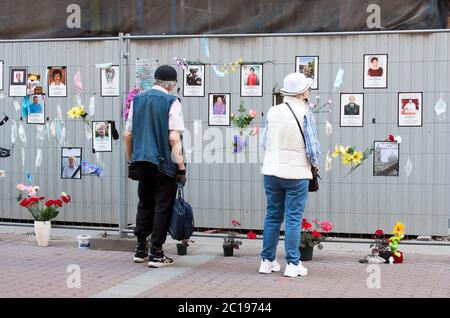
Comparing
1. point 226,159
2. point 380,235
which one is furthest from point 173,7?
point 380,235

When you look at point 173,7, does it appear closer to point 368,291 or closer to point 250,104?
point 250,104

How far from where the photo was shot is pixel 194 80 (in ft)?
29.9

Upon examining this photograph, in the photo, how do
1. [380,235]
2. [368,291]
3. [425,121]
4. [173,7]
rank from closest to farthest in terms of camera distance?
[368,291]
[380,235]
[425,121]
[173,7]

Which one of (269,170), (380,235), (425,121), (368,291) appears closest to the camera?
(368,291)

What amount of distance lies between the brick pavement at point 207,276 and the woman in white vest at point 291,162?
38cm

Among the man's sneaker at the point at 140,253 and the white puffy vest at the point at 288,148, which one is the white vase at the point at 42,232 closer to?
the man's sneaker at the point at 140,253

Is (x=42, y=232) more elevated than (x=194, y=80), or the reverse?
(x=194, y=80)

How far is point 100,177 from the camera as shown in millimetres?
9438

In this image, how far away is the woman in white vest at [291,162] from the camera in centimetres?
673

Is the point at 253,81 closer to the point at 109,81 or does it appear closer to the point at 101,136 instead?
the point at 109,81

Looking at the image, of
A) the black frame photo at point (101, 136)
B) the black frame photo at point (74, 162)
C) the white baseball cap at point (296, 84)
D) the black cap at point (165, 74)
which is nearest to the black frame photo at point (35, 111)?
the black frame photo at point (74, 162)

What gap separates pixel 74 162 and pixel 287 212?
12.5 feet

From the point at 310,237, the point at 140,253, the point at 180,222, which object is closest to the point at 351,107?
the point at 310,237

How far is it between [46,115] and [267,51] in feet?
10.0
